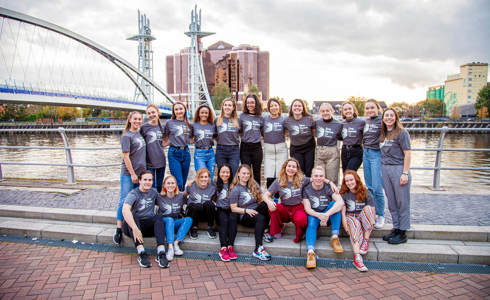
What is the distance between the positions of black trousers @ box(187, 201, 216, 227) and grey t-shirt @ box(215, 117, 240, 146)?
3.00 feet

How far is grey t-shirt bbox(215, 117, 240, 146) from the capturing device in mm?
4355

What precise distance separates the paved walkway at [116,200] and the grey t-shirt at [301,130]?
1.56 meters

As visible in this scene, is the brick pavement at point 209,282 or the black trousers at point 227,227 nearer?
the brick pavement at point 209,282

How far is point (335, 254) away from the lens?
3.48 m

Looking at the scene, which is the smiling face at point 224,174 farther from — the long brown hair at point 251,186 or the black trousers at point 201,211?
the black trousers at point 201,211

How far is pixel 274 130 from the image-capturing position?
14.2 feet

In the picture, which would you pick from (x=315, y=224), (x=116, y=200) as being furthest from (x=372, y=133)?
(x=116, y=200)

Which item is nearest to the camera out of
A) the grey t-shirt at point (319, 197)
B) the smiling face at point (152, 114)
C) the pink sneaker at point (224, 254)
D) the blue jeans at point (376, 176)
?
the pink sneaker at point (224, 254)

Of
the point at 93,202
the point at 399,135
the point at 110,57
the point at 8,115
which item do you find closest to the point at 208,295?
the point at 399,135

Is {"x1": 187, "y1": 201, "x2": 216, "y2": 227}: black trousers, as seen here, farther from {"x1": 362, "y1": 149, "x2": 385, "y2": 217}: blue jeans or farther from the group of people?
{"x1": 362, "y1": 149, "x2": 385, "y2": 217}: blue jeans

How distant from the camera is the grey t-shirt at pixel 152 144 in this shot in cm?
422

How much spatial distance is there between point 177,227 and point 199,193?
49 cm

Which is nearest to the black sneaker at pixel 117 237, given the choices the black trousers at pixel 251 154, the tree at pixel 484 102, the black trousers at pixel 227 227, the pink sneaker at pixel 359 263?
the black trousers at pixel 227 227

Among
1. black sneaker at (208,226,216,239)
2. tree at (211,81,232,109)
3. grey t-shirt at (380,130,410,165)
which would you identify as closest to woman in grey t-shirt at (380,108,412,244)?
grey t-shirt at (380,130,410,165)
